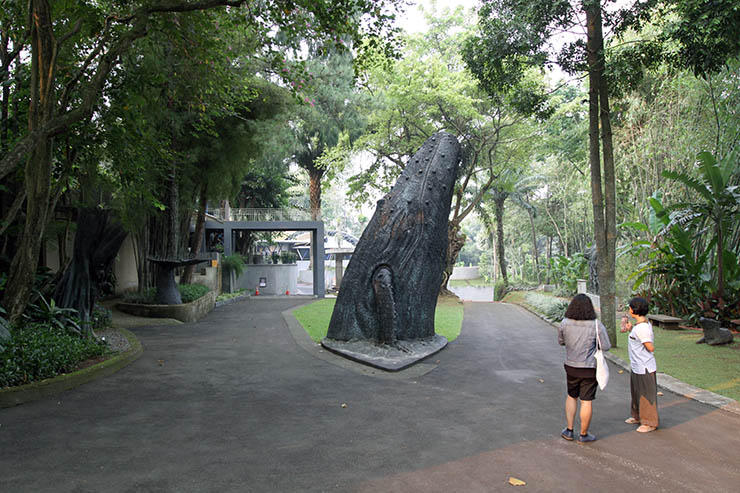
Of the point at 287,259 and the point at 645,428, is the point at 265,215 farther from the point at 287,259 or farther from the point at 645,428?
the point at 645,428

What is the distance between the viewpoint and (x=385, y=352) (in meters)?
8.12

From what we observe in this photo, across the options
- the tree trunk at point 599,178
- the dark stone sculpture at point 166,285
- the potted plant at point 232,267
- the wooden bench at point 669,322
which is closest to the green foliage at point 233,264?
the potted plant at point 232,267

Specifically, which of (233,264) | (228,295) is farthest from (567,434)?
(233,264)

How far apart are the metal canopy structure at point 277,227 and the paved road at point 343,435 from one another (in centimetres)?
1626

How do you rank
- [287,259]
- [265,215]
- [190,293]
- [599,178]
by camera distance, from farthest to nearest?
1. [287,259]
2. [265,215]
3. [190,293]
4. [599,178]

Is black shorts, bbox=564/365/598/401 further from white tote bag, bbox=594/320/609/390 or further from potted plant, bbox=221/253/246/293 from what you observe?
potted plant, bbox=221/253/246/293

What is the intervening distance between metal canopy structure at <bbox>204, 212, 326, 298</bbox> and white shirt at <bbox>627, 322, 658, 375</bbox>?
19765 millimetres

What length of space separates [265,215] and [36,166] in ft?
55.4

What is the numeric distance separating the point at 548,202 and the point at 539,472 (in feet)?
103

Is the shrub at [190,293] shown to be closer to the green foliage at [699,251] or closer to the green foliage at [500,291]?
the green foliage at [699,251]

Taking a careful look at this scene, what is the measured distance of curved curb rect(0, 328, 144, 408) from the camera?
5.46 meters

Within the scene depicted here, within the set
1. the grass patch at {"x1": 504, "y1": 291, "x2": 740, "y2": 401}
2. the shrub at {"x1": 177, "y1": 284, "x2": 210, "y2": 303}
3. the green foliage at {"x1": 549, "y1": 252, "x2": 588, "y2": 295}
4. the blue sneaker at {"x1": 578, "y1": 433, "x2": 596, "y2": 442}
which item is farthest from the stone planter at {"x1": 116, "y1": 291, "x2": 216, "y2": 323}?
the green foliage at {"x1": 549, "y1": 252, "x2": 588, "y2": 295}

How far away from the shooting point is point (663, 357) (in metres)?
8.47

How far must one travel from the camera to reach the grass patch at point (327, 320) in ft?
37.2
